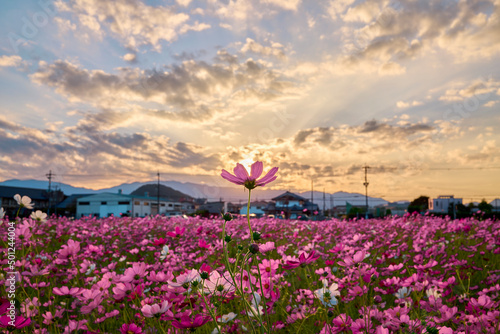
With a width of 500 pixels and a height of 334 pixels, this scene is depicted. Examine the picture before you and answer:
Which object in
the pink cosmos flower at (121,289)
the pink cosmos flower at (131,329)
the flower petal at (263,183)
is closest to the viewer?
the flower petal at (263,183)

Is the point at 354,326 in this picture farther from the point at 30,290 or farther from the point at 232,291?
the point at 30,290

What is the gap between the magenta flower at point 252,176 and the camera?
1.11 meters

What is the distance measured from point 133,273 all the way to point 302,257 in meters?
0.81

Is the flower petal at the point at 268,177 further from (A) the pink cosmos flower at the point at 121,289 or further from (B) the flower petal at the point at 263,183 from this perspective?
(A) the pink cosmos flower at the point at 121,289

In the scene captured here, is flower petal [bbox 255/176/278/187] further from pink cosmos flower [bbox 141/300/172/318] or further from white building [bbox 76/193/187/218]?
white building [bbox 76/193/187/218]

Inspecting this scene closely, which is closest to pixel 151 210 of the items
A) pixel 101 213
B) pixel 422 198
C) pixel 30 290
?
pixel 101 213

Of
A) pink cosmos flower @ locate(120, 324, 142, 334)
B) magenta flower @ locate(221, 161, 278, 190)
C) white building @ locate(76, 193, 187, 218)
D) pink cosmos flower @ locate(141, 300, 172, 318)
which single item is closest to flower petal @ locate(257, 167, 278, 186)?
magenta flower @ locate(221, 161, 278, 190)

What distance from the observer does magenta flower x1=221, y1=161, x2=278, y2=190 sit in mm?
1106

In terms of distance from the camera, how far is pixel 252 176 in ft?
3.66

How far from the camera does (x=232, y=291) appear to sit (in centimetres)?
158

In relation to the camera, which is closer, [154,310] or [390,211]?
[154,310]

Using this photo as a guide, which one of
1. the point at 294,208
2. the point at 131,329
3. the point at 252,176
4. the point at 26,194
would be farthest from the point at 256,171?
the point at 26,194

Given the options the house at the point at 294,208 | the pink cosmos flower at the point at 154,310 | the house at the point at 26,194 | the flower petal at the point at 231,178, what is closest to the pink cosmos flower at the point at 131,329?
the pink cosmos flower at the point at 154,310

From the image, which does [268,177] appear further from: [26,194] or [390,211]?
[26,194]
